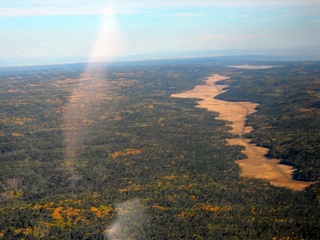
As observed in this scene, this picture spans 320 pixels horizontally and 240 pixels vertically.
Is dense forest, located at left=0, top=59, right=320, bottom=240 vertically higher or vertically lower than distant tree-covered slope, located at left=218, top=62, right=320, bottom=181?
higher

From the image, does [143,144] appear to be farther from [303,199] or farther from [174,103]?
[174,103]

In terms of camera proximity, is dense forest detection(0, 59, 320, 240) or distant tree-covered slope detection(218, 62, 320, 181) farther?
distant tree-covered slope detection(218, 62, 320, 181)

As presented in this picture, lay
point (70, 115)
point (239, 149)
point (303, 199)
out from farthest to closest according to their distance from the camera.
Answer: point (70, 115), point (239, 149), point (303, 199)

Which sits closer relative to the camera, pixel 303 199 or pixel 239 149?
pixel 303 199

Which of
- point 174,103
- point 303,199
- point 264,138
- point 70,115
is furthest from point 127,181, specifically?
point 174,103

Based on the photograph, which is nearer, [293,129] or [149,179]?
[149,179]

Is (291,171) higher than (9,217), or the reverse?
(9,217)

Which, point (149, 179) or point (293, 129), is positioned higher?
point (149, 179)

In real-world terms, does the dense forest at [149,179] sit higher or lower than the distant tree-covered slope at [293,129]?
higher
